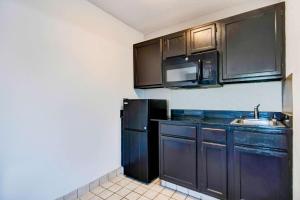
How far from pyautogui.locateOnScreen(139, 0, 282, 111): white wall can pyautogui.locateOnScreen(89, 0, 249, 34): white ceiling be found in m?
0.09

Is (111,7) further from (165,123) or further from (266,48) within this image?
(266,48)

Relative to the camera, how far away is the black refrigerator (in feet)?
7.56

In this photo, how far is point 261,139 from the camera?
1.56 metres

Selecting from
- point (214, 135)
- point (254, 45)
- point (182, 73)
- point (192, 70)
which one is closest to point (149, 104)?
point (182, 73)

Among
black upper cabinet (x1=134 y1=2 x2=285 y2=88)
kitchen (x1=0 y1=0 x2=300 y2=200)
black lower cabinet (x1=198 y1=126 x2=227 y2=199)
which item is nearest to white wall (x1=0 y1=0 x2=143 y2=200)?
kitchen (x1=0 y1=0 x2=300 y2=200)

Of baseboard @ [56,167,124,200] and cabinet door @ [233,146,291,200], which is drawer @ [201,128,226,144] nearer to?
cabinet door @ [233,146,291,200]

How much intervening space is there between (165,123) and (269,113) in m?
1.29

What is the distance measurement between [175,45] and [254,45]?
1.00 m

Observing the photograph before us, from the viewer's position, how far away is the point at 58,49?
1.82 meters

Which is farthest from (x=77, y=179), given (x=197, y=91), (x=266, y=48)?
(x=266, y=48)

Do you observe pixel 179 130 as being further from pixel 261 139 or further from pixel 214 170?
pixel 261 139

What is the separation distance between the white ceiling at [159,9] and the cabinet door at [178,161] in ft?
5.92

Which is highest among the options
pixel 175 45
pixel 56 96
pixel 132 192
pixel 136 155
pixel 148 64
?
pixel 175 45

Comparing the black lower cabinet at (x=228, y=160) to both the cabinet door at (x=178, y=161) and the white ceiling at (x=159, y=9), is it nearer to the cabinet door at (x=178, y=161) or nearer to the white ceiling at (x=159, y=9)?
the cabinet door at (x=178, y=161)
